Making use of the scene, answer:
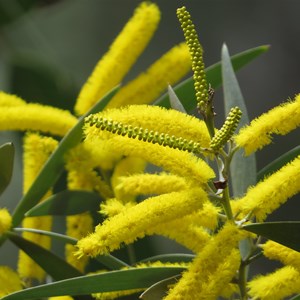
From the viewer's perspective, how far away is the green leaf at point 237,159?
2.03 ft

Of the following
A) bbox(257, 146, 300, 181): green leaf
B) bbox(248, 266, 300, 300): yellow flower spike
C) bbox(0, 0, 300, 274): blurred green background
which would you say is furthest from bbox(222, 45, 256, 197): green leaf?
bbox(0, 0, 300, 274): blurred green background

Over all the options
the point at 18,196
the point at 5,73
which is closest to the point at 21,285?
the point at 18,196

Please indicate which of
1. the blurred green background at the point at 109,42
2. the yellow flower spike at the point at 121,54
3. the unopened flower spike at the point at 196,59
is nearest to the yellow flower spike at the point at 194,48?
the unopened flower spike at the point at 196,59

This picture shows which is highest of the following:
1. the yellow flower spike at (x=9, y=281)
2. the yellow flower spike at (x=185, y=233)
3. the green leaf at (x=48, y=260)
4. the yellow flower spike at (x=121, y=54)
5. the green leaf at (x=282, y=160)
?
the yellow flower spike at (x=121, y=54)

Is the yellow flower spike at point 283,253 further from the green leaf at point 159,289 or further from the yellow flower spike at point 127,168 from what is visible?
the yellow flower spike at point 127,168

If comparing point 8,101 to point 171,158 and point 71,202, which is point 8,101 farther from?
point 171,158

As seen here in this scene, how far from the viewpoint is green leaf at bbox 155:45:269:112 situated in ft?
2.12

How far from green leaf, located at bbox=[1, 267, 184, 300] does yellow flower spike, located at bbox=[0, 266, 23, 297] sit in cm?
7

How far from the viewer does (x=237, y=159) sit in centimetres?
64

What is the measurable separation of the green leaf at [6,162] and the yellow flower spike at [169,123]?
0.13 metres

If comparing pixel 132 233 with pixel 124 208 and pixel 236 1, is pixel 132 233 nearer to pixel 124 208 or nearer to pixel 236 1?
pixel 124 208

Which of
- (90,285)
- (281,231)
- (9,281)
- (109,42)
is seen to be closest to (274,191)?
(281,231)

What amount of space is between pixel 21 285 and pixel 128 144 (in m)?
0.20

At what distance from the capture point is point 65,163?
0.65m
